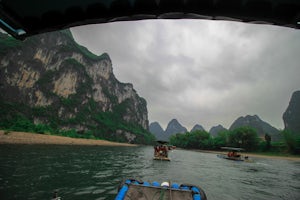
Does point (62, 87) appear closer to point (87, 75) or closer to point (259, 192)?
point (87, 75)

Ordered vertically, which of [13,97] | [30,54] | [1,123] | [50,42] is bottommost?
[1,123]

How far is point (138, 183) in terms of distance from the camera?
25.4 ft

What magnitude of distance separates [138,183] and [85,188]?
14.7 feet

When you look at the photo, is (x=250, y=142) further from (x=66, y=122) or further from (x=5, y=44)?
(x=5, y=44)

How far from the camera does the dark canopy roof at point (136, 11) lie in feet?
11.8

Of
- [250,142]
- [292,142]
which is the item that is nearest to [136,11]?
[292,142]

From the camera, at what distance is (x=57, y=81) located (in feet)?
366

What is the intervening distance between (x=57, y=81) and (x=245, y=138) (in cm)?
12353

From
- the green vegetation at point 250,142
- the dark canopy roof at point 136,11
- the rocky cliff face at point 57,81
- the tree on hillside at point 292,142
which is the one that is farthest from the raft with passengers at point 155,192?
the rocky cliff face at point 57,81

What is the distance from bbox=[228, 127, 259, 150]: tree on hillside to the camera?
241 feet

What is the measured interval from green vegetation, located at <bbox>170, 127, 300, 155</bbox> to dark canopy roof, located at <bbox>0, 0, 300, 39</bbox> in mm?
76978

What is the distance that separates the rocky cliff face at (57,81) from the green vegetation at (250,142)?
82713mm

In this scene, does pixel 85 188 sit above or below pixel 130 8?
below

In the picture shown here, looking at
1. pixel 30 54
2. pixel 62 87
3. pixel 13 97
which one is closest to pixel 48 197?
pixel 13 97
